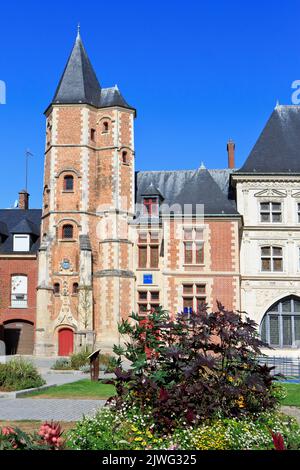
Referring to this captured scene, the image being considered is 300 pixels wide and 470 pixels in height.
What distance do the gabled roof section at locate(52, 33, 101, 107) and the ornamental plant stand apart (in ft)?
87.7

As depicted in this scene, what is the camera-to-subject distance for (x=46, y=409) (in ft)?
43.3

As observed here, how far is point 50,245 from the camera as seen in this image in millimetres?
32062

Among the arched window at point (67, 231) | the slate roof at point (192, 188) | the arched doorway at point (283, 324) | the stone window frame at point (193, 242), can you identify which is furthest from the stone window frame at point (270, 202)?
the arched window at point (67, 231)

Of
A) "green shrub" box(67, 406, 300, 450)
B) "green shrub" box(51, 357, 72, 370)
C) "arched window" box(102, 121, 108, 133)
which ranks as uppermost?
"arched window" box(102, 121, 108, 133)

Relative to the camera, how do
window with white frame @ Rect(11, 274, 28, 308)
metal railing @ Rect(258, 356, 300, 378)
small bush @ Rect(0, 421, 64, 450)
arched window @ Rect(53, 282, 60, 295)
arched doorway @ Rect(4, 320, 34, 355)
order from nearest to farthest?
small bush @ Rect(0, 421, 64, 450) → metal railing @ Rect(258, 356, 300, 378) → arched window @ Rect(53, 282, 60, 295) → arched doorway @ Rect(4, 320, 34, 355) → window with white frame @ Rect(11, 274, 28, 308)

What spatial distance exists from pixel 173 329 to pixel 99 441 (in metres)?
2.56

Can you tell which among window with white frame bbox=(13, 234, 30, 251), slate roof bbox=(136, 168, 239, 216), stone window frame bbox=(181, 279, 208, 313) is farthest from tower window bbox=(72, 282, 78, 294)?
slate roof bbox=(136, 168, 239, 216)

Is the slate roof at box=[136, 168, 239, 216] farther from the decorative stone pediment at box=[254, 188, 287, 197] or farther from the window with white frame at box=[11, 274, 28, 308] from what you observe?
the window with white frame at box=[11, 274, 28, 308]

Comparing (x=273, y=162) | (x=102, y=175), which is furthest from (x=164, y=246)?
(x=273, y=162)

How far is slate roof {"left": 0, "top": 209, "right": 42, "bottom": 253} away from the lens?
35.7 m

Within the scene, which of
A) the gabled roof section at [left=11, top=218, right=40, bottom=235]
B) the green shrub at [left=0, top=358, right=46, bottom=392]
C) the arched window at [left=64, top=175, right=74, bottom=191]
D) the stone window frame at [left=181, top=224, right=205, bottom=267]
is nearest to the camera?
the green shrub at [left=0, top=358, right=46, bottom=392]

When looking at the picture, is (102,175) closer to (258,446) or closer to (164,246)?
(164,246)

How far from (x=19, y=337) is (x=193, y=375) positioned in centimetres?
2743

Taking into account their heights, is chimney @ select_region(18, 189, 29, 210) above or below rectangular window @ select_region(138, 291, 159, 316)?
above
